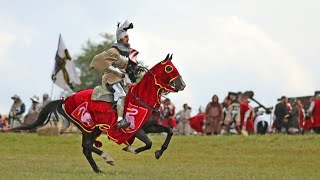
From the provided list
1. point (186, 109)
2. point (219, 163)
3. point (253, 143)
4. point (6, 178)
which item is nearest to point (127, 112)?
point (6, 178)

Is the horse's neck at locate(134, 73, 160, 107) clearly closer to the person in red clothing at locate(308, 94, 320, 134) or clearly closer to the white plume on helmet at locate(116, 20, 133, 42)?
the white plume on helmet at locate(116, 20, 133, 42)

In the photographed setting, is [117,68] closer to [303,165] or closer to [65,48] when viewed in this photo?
[303,165]

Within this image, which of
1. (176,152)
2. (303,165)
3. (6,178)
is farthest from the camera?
(176,152)

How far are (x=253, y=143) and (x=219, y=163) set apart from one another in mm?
7908

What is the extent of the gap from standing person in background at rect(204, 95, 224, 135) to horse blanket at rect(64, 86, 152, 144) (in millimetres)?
18501

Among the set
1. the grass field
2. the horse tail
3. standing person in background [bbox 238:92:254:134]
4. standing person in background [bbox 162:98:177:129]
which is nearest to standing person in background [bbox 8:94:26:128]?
the grass field

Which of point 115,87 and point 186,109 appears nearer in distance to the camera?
point 115,87

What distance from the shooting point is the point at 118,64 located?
63.0 ft

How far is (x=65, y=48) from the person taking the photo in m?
42.8

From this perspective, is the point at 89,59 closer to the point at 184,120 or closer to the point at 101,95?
the point at 184,120

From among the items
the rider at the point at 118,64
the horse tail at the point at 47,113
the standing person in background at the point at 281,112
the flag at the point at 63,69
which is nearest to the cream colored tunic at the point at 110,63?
the rider at the point at 118,64

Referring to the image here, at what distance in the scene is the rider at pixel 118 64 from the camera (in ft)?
62.6

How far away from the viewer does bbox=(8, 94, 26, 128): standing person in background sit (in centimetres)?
4081

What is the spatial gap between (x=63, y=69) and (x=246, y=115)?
29.6 feet
